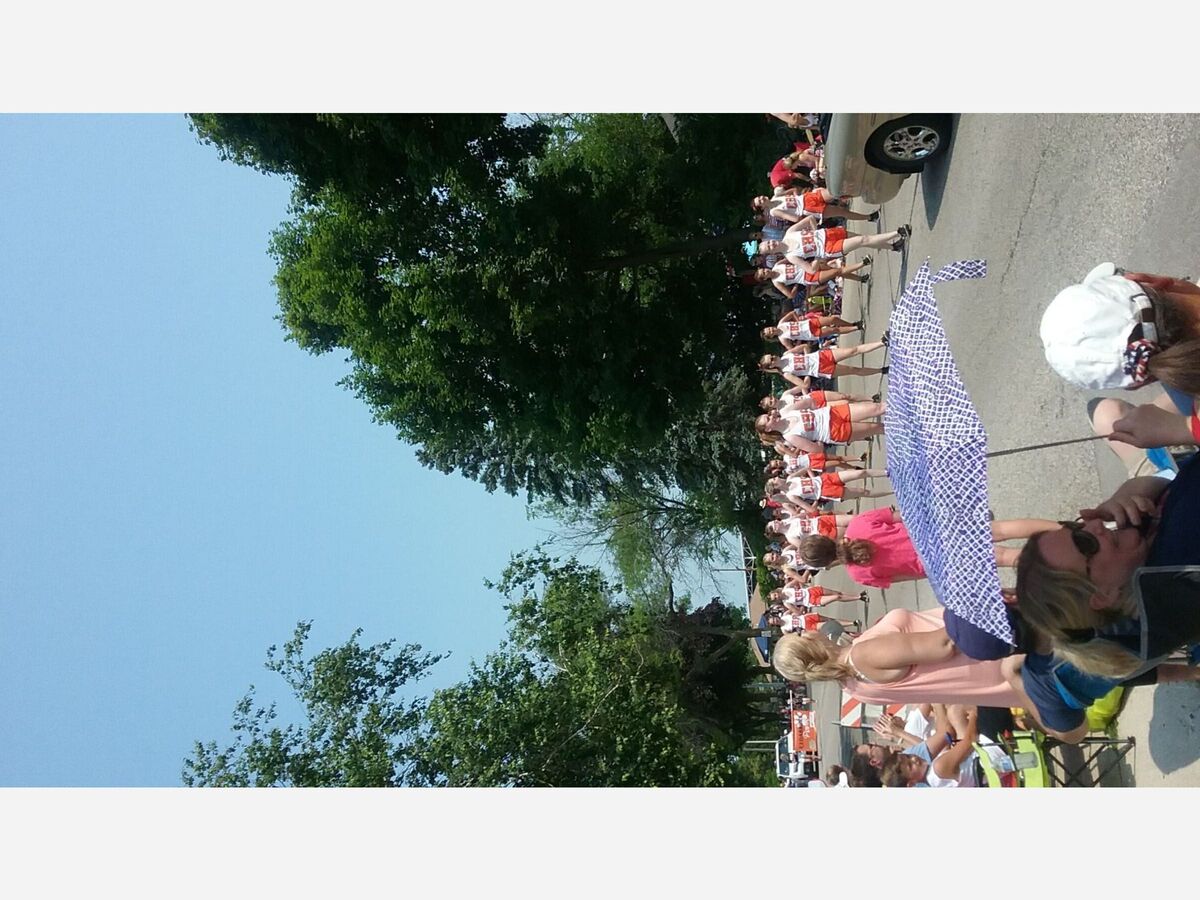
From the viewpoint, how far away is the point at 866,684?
5.36 metres

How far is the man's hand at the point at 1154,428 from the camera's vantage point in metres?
4.20

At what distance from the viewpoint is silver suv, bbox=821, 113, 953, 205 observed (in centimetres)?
918

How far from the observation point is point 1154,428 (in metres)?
4.22

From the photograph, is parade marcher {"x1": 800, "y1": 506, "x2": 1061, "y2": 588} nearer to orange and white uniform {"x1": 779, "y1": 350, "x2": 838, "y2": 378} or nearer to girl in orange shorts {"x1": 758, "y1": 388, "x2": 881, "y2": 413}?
girl in orange shorts {"x1": 758, "y1": 388, "x2": 881, "y2": 413}

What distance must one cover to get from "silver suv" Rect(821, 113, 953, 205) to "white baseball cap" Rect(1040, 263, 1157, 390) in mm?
5992

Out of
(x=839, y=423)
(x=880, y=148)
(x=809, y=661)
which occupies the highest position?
(x=880, y=148)

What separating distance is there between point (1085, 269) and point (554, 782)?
9.63 meters

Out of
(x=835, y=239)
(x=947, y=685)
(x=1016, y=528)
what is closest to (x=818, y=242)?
(x=835, y=239)

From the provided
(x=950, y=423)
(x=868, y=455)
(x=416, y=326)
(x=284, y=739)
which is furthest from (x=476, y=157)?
(x=950, y=423)

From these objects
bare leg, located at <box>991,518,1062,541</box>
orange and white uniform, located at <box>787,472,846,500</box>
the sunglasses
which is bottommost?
the sunglasses

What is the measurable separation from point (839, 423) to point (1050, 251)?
377 centimetres

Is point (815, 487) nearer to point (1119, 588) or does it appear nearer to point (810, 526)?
point (810, 526)

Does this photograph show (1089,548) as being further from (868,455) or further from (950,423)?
(868,455)

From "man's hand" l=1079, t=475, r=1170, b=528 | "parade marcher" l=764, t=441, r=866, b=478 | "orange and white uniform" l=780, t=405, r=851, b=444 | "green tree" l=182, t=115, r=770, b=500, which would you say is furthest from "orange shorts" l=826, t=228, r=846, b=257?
"man's hand" l=1079, t=475, r=1170, b=528
